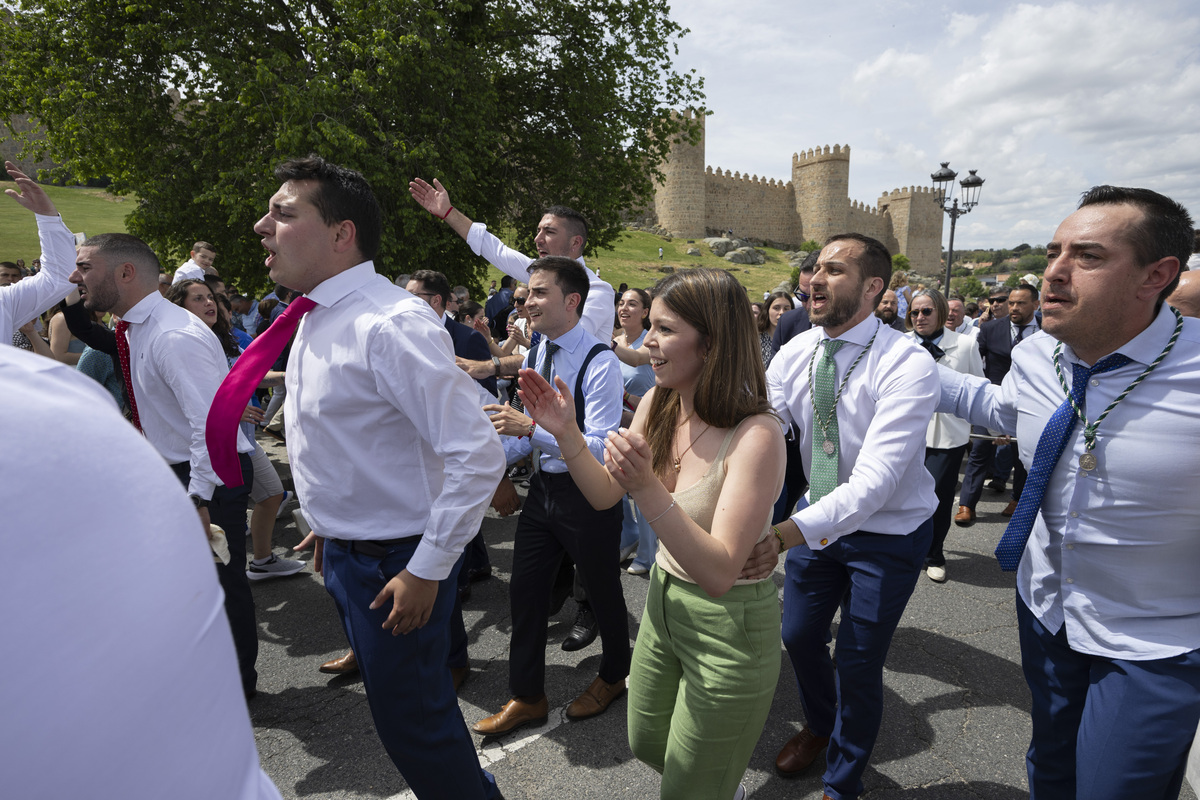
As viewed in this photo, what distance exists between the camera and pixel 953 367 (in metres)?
5.54

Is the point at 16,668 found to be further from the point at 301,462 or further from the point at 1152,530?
the point at 1152,530

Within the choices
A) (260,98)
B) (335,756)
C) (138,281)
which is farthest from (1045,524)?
(260,98)

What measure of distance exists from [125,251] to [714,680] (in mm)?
3484

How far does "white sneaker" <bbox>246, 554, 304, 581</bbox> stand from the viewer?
4.94 m

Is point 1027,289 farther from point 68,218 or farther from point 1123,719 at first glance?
point 68,218

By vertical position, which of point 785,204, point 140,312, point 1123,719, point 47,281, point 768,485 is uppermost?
point 785,204

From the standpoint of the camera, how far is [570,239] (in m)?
4.66

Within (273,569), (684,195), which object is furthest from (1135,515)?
(684,195)

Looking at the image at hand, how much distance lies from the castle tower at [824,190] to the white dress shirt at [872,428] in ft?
201

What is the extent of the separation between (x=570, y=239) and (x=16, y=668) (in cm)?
438

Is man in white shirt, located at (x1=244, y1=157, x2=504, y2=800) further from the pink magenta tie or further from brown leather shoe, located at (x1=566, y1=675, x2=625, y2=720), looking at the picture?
brown leather shoe, located at (x1=566, y1=675, x2=625, y2=720)

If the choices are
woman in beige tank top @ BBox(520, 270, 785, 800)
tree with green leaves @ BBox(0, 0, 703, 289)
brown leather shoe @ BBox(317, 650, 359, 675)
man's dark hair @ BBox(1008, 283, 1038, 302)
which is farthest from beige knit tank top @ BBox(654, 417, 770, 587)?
tree with green leaves @ BBox(0, 0, 703, 289)

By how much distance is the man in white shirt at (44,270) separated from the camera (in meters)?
4.10

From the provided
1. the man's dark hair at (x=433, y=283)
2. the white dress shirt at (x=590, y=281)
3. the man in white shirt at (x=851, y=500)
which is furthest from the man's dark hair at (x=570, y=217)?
the man in white shirt at (x=851, y=500)
